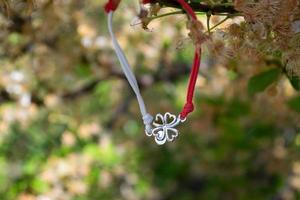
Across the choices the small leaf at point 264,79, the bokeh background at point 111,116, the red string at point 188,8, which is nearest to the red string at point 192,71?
the red string at point 188,8

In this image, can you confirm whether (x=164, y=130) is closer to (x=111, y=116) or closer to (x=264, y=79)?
(x=264, y=79)

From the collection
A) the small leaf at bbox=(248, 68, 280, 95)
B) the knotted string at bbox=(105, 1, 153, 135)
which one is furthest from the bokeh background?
the knotted string at bbox=(105, 1, 153, 135)

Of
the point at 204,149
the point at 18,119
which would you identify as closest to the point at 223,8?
the point at 18,119

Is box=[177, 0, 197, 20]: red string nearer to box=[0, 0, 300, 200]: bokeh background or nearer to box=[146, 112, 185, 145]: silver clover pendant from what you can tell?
box=[146, 112, 185, 145]: silver clover pendant

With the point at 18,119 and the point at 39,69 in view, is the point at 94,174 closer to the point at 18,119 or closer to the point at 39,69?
the point at 18,119

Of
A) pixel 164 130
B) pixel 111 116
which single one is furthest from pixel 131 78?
pixel 111 116
